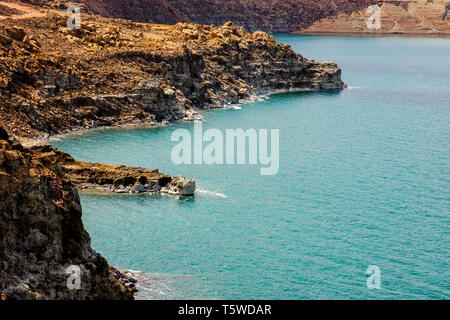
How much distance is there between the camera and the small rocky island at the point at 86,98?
26359 mm

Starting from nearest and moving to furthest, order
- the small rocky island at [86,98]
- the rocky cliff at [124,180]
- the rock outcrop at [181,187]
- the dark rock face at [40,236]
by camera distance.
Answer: the dark rock face at [40,236] → the small rocky island at [86,98] → the rock outcrop at [181,187] → the rocky cliff at [124,180]

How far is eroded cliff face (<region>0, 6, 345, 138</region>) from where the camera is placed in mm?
76250

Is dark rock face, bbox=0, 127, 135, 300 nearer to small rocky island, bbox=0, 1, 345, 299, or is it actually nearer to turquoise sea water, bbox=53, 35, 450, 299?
small rocky island, bbox=0, 1, 345, 299

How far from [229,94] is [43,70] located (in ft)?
123

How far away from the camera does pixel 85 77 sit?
8488cm

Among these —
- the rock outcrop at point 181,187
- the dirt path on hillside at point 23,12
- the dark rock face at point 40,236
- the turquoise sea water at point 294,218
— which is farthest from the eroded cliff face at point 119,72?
the dark rock face at point 40,236

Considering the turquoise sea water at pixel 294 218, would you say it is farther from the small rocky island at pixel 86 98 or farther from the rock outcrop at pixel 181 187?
the small rocky island at pixel 86 98

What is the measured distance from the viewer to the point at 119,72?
293 feet

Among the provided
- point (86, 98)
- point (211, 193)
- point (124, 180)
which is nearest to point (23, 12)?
point (86, 98)

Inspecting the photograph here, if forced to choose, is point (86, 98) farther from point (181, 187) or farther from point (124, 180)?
point (181, 187)

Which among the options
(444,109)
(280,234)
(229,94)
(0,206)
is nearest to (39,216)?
(0,206)

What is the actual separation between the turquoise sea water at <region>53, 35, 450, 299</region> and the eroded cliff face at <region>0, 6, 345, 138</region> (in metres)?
Answer: 5.06

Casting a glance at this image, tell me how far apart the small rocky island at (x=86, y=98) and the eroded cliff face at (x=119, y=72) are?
7.2 inches

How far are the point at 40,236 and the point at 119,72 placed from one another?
6511 cm
